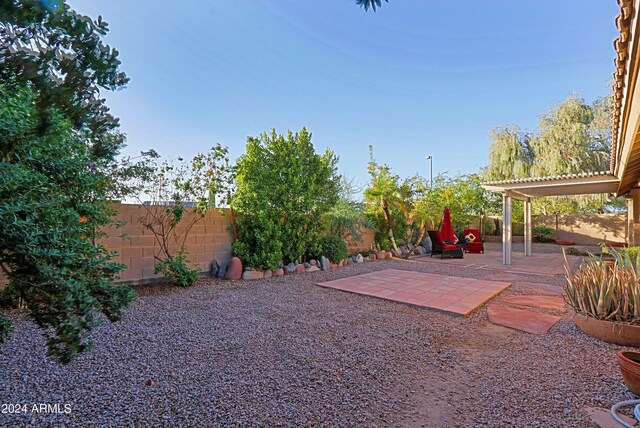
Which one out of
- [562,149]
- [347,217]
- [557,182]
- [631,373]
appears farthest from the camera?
[562,149]

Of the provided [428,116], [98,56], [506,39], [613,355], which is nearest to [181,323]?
[98,56]

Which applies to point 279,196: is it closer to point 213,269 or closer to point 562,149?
point 213,269

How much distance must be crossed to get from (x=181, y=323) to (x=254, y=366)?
1.71 m

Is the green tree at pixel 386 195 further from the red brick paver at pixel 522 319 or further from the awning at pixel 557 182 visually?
the red brick paver at pixel 522 319

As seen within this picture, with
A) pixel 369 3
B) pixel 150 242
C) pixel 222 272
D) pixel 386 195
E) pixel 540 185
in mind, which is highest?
pixel 369 3

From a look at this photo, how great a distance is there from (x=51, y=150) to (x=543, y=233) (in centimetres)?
2054

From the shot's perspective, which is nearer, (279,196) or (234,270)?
(234,270)

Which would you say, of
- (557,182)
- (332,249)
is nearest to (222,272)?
(332,249)

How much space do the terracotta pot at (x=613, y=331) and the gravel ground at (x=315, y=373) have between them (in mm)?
111

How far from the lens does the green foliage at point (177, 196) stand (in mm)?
6156

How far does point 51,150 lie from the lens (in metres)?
1.44

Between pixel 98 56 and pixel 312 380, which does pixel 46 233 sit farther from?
pixel 312 380

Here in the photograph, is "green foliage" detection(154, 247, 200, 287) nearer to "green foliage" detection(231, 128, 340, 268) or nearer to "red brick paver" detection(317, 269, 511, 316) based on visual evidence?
"green foliage" detection(231, 128, 340, 268)

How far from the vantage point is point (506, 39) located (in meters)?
9.40
